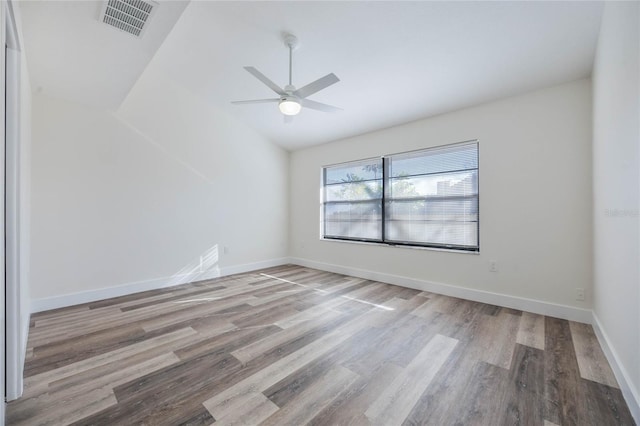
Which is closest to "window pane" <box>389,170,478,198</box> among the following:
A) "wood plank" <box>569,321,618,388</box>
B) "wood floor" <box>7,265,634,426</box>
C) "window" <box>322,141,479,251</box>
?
"window" <box>322,141,479,251</box>

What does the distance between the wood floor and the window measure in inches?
42.8

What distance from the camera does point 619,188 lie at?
186 centimetres

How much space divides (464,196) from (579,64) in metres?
1.69

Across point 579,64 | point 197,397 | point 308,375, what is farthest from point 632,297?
point 197,397

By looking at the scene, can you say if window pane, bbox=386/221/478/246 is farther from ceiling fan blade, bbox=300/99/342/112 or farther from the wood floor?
ceiling fan blade, bbox=300/99/342/112

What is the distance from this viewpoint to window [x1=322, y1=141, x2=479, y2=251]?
363 cm

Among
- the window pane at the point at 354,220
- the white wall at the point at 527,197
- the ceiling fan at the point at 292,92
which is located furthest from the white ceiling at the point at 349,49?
the window pane at the point at 354,220

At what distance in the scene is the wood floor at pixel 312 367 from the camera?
1.54 meters

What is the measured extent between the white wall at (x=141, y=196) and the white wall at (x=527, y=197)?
3.01 m

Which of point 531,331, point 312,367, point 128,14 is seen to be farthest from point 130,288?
point 531,331

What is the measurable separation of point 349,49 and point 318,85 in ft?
2.56

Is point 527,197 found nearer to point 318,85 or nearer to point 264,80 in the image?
point 318,85

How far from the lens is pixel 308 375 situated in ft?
6.21

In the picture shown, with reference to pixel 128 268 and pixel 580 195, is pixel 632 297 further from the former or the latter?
pixel 128 268
